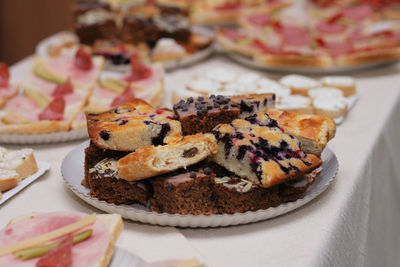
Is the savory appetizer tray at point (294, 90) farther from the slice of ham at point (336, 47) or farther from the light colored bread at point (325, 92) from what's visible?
the slice of ham at point (336, 47)

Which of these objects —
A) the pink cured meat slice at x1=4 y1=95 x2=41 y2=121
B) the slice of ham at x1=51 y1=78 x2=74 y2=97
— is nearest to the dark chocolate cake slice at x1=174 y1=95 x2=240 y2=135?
the pink cured meat slice at x1=4 y1=95 x2=41 y2=121

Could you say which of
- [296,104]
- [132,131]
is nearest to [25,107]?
[132,131]

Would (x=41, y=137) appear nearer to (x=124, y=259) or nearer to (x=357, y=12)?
(x=124, y=259)

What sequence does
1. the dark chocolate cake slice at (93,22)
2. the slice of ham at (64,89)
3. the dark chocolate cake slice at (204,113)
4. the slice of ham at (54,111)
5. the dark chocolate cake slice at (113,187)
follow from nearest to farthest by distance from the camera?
the dark chocolate cake slice at (113,187) < the dark chocolate cake slice at (204,113) < the slice of ham at (54,111) < the slice of ham at (64,89) < the dark chocolate cake slice at (93,22)

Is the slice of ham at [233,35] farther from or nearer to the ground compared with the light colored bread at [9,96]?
farther from the ground

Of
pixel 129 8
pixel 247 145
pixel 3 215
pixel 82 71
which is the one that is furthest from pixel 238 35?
pixel 3 215

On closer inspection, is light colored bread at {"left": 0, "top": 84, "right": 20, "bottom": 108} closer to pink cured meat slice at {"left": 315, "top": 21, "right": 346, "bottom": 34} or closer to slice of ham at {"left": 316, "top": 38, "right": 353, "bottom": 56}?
slice of ham at {"left": 316, "top": 38, "right": 353, "bottom": 56}

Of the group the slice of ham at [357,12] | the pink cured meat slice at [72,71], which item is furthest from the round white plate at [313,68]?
the pink cured meat slice at [72,71]
